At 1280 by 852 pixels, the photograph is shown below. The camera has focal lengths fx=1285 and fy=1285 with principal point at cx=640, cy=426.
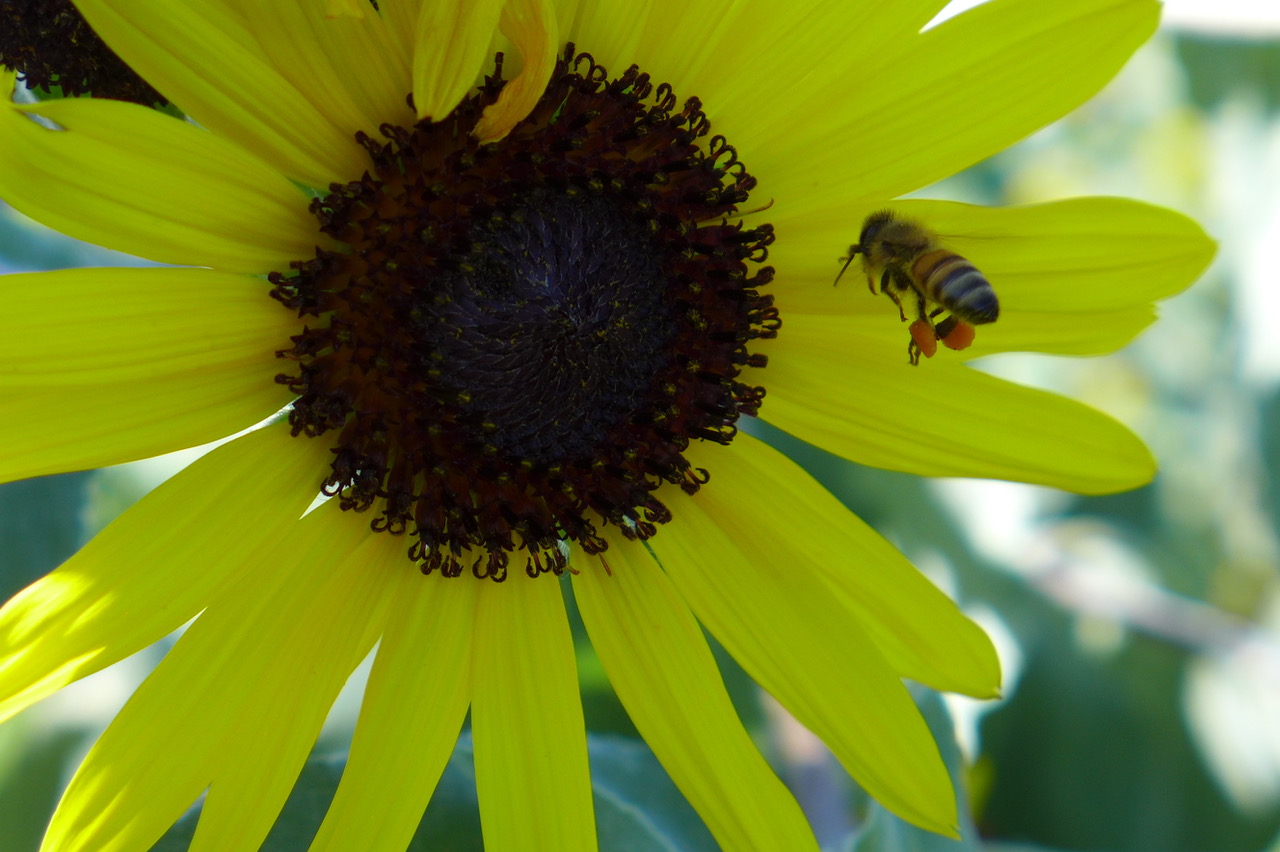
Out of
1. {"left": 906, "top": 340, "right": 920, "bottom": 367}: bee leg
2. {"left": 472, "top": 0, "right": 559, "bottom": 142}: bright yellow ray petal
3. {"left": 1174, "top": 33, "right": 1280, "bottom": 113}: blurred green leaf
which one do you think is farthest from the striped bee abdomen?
{"left": 1174, "top": 33, "right": 1280, "bottom": 113}: blurred green leaf

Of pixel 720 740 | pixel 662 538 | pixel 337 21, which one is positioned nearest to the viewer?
pixel 337 21

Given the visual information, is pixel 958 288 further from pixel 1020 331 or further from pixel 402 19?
pixel 402 19

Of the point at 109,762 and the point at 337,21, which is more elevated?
the point at 337,21

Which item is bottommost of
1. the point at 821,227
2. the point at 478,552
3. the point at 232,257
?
the point at 478,552

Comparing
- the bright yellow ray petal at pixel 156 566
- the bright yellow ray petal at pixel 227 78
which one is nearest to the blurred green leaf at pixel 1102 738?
the bright yellow ray petal at pixel 156 566

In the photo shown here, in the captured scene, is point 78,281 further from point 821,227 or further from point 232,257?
point 821,227

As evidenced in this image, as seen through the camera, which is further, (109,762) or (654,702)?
(654,702)

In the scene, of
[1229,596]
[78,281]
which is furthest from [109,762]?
[1229,596]

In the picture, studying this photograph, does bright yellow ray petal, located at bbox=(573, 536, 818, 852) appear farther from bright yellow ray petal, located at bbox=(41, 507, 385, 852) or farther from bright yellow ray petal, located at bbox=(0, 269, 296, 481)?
bright yellow ray petal, located at bbox=(0, 269, 296, 481)
